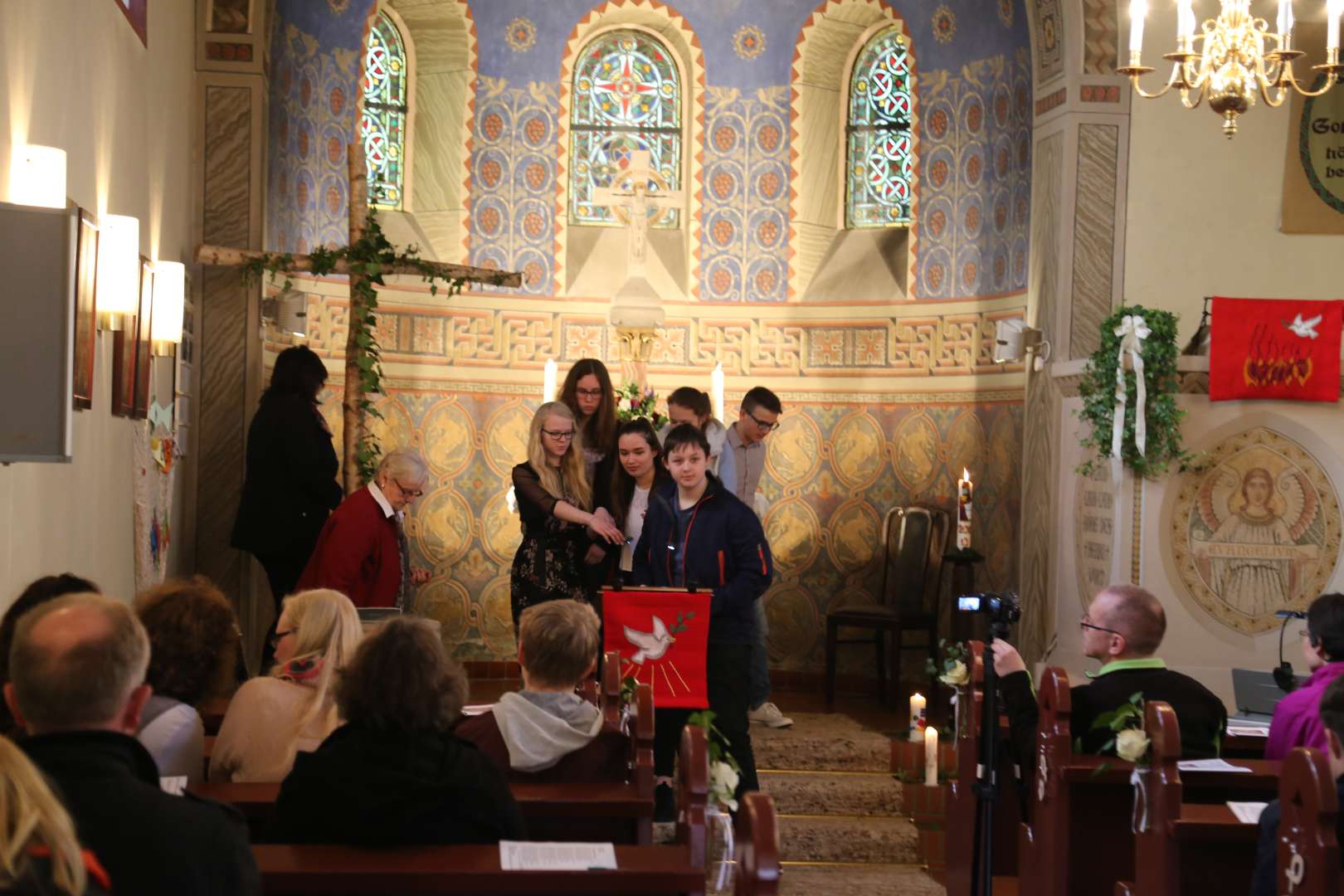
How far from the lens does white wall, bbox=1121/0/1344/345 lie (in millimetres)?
8312

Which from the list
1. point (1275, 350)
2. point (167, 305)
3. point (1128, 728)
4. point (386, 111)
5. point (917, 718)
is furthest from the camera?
point (386, 111)

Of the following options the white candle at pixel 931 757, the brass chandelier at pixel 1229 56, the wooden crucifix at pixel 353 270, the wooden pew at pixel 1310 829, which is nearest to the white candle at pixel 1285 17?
the brass chandelier at pixel 1229 56

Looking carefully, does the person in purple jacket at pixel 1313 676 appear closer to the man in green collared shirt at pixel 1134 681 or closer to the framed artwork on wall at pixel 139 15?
the man in green collared shirt at pixel 1134 681

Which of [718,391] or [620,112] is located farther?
[620,112]

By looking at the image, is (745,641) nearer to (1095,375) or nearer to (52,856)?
(1095,375)

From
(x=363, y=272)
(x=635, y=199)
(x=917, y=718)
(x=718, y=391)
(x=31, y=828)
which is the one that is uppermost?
(x=635, y=199)

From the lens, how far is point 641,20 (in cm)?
1037

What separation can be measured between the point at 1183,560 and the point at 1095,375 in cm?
107

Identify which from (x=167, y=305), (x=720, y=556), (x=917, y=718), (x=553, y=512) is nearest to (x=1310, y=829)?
(x=720, y=556)

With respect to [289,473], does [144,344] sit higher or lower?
higher

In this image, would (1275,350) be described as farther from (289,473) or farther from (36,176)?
(36,176)

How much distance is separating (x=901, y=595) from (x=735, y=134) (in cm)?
330

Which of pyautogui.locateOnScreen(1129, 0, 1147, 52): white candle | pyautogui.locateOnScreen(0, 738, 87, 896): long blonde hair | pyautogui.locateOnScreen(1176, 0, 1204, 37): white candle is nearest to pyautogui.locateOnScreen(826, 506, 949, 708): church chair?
pyautogui.locateOnScreen(1129, 0, 1147, 52): white candle

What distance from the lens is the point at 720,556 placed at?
551 centimetres
